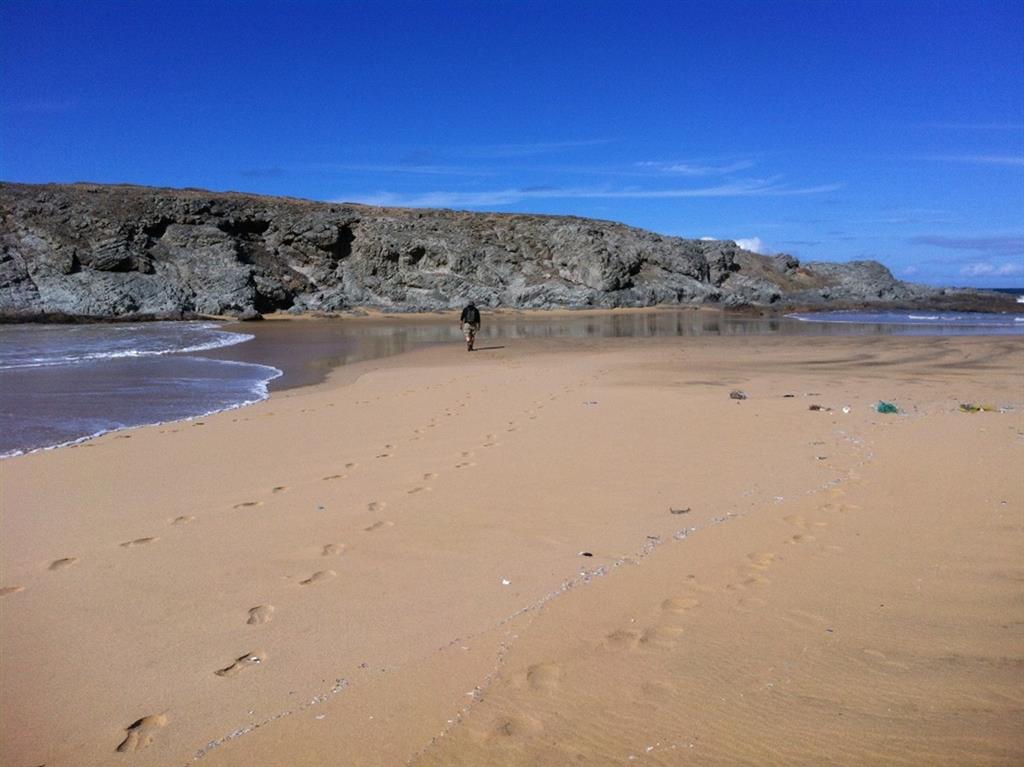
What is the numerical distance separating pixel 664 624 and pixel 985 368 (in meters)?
12.8

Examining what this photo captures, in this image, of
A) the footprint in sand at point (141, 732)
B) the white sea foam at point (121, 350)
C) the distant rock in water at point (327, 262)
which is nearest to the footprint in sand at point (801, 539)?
the footprint in sand at point (141, 732)

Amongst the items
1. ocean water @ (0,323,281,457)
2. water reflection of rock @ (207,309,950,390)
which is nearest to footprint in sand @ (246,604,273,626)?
ocean water @ (0,323,281,457)

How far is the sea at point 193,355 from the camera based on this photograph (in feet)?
30.0

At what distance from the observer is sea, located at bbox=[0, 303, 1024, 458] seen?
9.16 meters

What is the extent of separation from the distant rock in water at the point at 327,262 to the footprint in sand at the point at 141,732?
33718 mm

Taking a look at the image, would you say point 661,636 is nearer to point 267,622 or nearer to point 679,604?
point 679,604

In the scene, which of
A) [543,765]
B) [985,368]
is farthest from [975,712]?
[985,368]

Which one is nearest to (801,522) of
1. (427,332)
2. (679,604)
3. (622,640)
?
(679,604)

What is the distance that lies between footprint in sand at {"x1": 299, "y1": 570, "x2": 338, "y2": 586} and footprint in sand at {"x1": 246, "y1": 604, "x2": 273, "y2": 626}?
10.7 inches

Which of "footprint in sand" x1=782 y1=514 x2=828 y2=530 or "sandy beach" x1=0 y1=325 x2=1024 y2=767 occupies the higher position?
"footprint in sand" x1=782 y1=514 x2=828 y2=530

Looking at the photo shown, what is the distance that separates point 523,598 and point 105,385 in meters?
10.7

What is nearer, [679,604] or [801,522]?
[679,604]

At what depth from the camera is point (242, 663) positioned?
2945 millimetres

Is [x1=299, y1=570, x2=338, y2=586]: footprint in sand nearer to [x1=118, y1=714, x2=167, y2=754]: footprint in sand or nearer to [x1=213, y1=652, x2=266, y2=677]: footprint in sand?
[x1=213, y1=652, x2=266, y2=677]: footprint in sand
